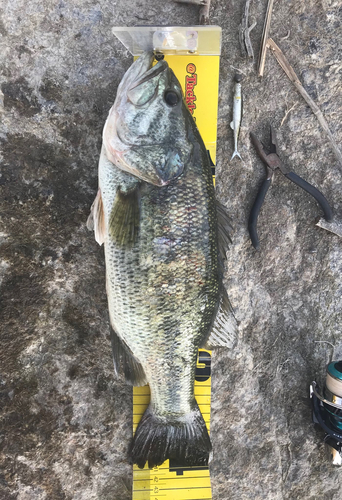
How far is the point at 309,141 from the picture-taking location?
251 cm

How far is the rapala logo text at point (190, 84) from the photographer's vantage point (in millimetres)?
2250

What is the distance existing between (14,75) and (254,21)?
1744mm

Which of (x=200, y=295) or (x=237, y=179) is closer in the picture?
(x=200, y=295)

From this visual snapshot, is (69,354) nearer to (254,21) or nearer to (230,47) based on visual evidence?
(230,47)

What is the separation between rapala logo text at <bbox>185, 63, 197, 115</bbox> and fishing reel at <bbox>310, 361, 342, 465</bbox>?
7.06 feet

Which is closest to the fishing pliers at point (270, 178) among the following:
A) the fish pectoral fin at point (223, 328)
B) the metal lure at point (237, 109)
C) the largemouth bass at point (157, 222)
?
the metal lure at point (237, 109)

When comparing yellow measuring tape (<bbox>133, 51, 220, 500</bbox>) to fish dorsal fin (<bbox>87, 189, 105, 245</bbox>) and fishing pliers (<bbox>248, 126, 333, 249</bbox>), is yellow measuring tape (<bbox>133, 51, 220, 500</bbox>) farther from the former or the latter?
fish dorsal fin (<bbox>87, 189, 105, 245</bbox>)

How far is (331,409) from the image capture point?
238 centimetres

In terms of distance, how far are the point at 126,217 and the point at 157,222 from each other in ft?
0.59

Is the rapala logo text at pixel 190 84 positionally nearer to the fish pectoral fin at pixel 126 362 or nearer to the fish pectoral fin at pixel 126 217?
the fish pectoral fin at pixel 126 217

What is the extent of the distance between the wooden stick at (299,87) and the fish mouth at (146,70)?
3.43ft

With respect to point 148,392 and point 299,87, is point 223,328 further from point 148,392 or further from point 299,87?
point 299,87

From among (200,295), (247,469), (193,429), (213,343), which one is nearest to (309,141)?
(200,295)

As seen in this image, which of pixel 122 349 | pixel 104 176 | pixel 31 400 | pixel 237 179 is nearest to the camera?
pixel 104 176
